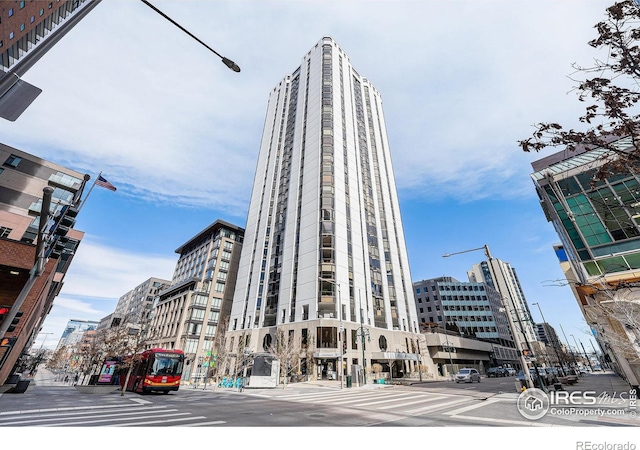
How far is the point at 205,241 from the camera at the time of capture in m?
78.8

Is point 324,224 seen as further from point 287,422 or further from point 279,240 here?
point 287,422

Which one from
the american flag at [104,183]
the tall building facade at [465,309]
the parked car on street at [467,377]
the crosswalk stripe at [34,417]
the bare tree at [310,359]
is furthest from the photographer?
the tall building facade at [465,309]

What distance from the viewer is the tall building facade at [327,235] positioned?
42.7 meters

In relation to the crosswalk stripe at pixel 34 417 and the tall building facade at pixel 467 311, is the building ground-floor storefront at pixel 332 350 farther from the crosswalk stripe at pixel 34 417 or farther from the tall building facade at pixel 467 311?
the tall building facade at pixel 467 311

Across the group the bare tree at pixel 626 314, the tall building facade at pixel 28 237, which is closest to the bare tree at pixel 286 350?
the tall building facade at pixel 28 237

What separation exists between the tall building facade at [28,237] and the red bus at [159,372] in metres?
7.96

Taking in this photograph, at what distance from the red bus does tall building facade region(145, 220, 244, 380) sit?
36.0 m

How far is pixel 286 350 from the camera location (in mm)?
34188

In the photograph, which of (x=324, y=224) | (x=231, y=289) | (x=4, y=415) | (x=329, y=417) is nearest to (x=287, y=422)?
(x=329, y=417)

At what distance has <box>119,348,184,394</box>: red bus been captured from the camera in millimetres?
19844

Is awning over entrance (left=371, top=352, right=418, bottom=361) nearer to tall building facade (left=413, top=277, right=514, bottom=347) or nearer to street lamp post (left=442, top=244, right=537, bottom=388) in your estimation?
street lamp post (left=442, top=244, right=537, bottom=388)

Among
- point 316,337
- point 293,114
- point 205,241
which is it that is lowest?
point 316,337
